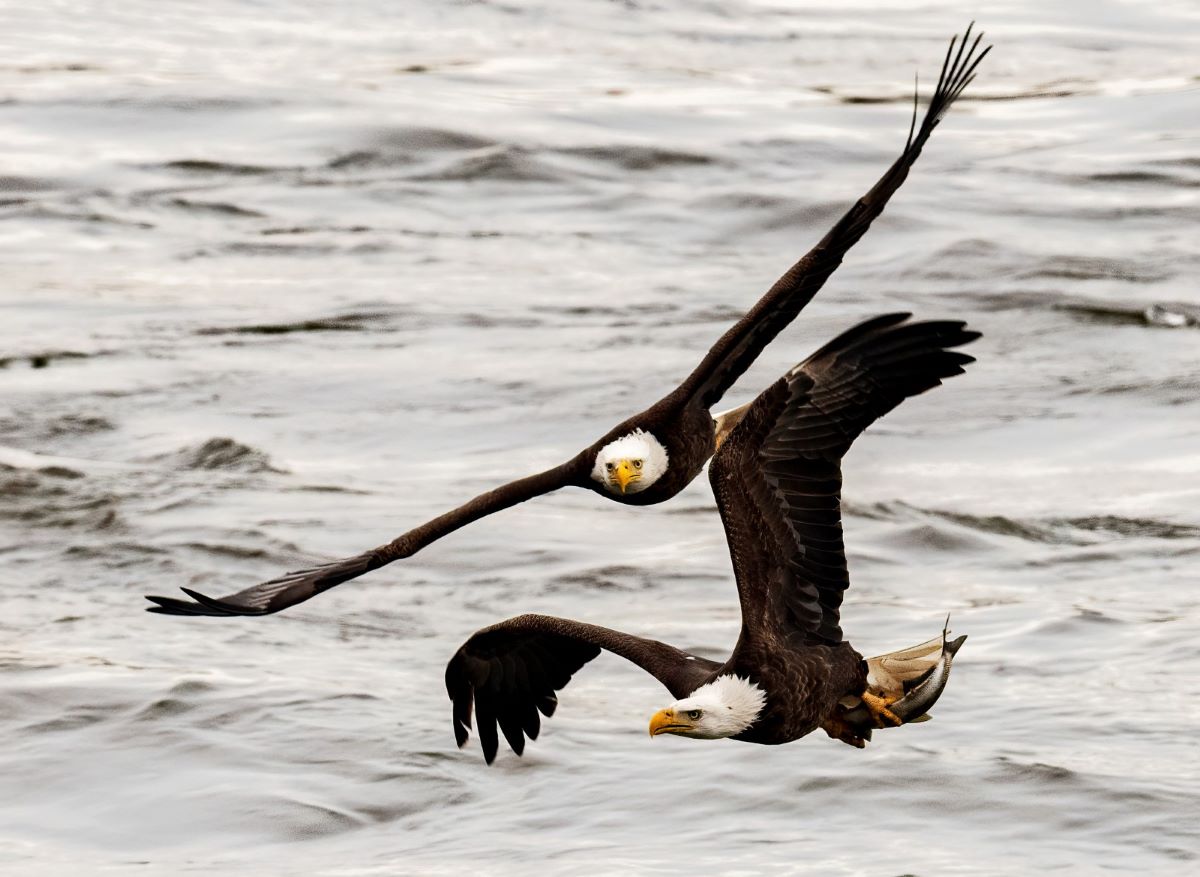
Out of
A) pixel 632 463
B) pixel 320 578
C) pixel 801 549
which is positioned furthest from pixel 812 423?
pixel 320 578

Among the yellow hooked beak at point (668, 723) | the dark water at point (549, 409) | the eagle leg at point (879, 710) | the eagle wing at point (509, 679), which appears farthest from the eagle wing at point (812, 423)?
the dark water at point (549, 409)

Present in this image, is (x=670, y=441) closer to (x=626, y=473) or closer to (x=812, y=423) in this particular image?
(x=626, y=473)

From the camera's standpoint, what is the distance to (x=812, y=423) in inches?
379

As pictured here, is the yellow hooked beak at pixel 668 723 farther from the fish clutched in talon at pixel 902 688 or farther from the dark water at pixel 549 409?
the dark water at pixel 549 409

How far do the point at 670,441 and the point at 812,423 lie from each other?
1432 mm

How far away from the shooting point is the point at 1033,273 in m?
26.1

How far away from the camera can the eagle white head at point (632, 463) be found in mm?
10844

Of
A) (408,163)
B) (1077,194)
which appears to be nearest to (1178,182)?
(1077,194)

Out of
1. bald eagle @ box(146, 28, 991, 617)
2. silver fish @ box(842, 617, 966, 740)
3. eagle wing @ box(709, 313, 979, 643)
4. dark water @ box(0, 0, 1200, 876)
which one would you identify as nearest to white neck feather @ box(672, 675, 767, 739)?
eagle wing @ box(709, 313, 979, 643)

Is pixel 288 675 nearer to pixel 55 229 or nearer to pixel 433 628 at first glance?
pixel 433 628

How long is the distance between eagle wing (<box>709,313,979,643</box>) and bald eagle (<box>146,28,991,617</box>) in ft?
0.88

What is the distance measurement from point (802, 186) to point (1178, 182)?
4244mm

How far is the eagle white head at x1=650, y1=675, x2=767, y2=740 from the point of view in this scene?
9672mm

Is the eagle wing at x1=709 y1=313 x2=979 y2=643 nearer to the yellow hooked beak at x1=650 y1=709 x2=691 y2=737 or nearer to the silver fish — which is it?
the yellow hooked beak at x1=650 y1=709 x2=691 y2=737
